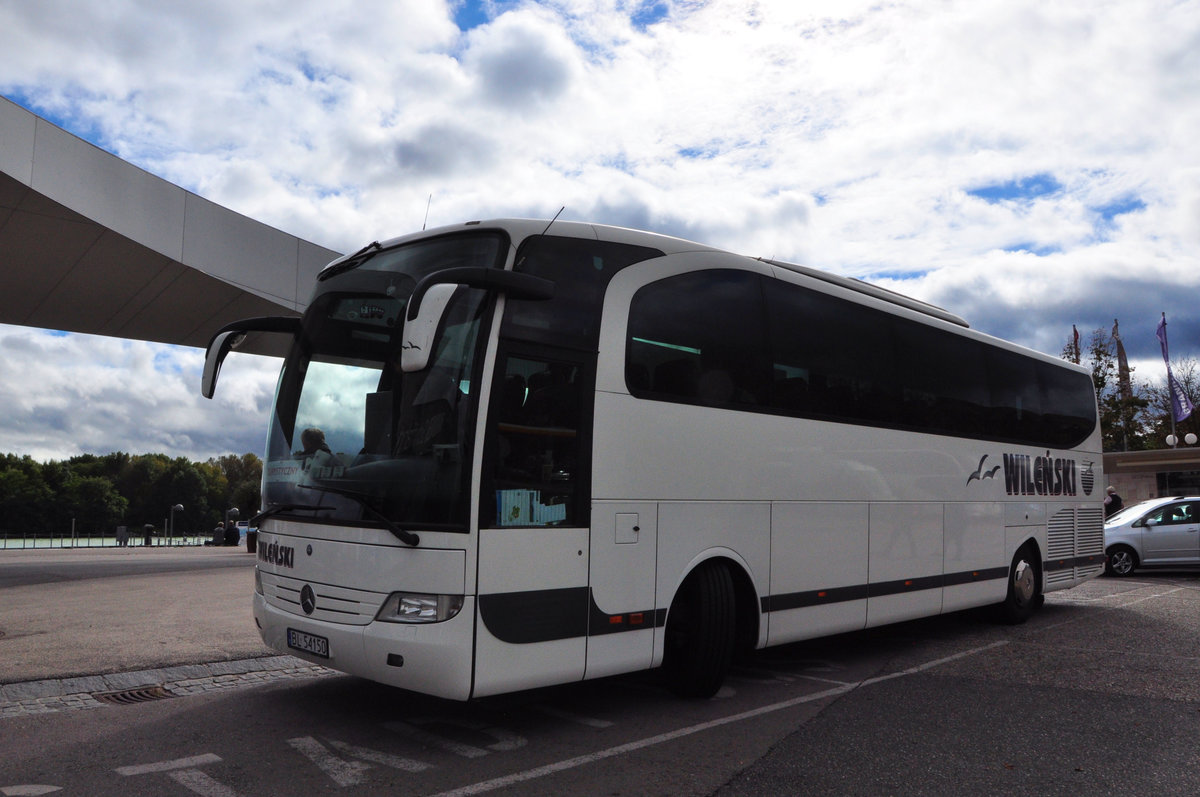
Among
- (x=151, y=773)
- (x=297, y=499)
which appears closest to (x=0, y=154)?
(x=297, y=499)

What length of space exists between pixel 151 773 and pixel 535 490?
2.60 meters

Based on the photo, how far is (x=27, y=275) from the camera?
59.4 ft

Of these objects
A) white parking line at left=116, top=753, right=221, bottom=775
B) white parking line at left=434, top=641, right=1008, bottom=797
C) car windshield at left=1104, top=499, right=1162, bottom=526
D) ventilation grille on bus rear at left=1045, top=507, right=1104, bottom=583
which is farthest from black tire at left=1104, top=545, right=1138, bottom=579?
white parking line at left=116, top=753, right=221, bottom=775

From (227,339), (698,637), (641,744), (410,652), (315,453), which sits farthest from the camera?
(227,339)

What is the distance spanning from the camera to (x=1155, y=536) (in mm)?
18344

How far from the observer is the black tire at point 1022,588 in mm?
11203

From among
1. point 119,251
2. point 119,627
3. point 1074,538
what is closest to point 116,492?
point 119,251

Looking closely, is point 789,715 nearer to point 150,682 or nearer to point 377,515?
point 377,515

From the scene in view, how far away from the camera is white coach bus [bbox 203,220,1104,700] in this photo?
5395 mm

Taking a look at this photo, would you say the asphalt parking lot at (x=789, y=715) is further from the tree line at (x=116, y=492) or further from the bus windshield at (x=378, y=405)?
the tree line at (x=116, y=492)

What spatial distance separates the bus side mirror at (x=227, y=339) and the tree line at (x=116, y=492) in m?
103

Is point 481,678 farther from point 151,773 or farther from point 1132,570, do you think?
point 1132,570

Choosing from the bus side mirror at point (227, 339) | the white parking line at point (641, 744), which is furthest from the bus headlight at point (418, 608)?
the bus side mirror at point (227, 339)

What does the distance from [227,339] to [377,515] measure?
98.0 inches
